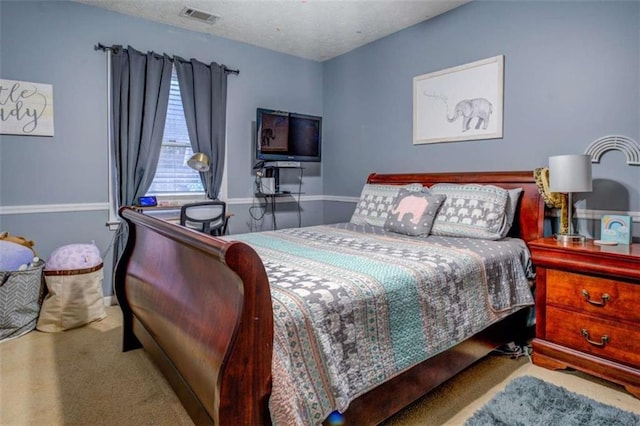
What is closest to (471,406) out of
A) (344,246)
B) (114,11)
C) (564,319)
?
(564,319)

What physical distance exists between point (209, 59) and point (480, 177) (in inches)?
111

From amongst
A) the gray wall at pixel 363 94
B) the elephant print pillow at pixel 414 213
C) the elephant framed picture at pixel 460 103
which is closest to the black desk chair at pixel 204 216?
the gray wall at pixel 363 94

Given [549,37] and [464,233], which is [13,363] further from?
[549,37]

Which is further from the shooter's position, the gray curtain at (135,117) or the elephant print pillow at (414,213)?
the gray curtain at (135,117)

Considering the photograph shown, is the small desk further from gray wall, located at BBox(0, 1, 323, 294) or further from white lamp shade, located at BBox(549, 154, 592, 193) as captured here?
white lamp shade, located at BBox(549, 154, 592, 193)

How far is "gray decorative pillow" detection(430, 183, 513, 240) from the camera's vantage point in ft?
8.25

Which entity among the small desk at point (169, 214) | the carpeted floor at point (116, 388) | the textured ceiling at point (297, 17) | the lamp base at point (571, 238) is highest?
the textured ceiling at point (297, 17)

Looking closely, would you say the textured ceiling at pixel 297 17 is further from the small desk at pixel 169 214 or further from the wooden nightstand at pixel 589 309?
the wooden nightstand at pixel 589 309

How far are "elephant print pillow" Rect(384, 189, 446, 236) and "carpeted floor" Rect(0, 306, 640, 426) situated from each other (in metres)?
0.94

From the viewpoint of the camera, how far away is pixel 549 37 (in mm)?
2646

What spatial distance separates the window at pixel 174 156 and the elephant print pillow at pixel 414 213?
2.10 m

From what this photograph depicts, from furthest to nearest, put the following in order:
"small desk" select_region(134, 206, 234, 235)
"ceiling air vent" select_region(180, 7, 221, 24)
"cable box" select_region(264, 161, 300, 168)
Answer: "cable box" select_region(264, 161, 300, 168) < "small desk" select_region(134, 206, 234, 235) < "ceiling air vent" select_region(180, 7, 221, 24)

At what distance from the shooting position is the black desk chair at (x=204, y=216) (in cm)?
315

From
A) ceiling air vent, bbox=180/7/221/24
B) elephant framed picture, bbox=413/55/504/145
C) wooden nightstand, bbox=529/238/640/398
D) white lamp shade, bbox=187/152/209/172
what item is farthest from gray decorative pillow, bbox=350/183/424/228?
ceiling air vent, bbox=180/7/221/24
